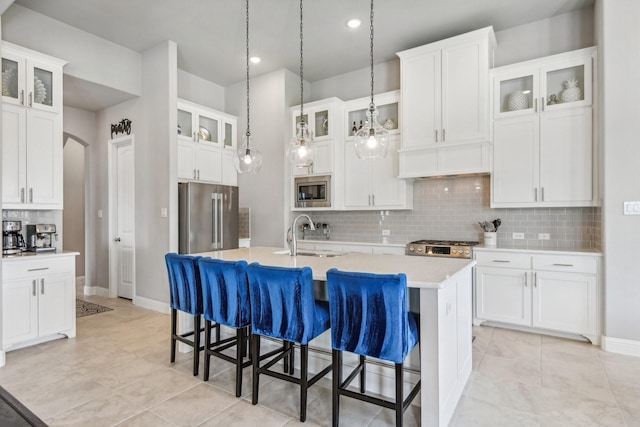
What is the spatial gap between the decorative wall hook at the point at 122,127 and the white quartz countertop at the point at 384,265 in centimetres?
291

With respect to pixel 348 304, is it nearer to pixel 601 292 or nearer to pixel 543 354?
pixel 543 354

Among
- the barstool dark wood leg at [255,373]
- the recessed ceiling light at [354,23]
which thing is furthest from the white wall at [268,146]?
the barstool dark wood leg at [255,373]

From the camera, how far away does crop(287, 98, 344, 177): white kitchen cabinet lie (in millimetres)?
4914

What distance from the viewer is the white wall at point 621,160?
3.07 metres

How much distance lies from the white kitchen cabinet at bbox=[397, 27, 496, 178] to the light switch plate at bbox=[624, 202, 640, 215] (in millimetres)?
1233

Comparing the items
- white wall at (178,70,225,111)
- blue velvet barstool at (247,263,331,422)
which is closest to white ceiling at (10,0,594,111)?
white wall at (178,70,225,111)

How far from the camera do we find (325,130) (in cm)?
504

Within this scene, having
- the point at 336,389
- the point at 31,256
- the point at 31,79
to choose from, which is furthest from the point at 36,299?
the point at 336,389

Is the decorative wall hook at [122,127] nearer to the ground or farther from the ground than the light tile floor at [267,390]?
farther from the ground

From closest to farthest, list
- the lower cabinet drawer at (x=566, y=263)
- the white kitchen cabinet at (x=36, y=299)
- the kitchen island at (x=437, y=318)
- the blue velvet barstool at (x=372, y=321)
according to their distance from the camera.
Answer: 1. the blue velvet barstool at (x=372, y=321)
2. the kitchen island at (x=437, y=318)
3. the white kitchen cabinet at (x=36, y=299)
4. the lower cabinet drawer at (x=566, y=263)

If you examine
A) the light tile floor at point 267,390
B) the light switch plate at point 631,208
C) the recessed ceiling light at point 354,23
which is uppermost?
the recessed ceiling light at point 354,23

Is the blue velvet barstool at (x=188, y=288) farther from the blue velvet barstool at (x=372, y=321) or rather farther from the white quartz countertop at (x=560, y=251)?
the white quartz countertop at (x=560, y=251)

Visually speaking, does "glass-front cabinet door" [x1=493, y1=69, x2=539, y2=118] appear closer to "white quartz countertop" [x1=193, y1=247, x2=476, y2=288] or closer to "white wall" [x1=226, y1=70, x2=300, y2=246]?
"white quartz countertop" [x1=193, y1=247, x2=476, y2=288]

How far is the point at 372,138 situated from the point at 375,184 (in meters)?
1.87
